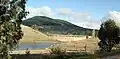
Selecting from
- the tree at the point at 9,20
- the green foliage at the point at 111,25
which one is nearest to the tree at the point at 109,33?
the green foliage at the point at 111,25

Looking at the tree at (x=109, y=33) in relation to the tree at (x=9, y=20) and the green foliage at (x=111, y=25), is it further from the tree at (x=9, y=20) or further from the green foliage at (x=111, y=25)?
the tree at (x=9, y=20)

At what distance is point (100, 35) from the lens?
188 ft

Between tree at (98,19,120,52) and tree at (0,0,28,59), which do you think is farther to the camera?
tree at (98,19,120,52)

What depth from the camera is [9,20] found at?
23969 millimetres

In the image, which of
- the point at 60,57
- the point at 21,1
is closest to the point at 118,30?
the point at 60,57

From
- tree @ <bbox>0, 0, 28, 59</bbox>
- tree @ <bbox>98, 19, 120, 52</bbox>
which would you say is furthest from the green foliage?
tree @ <bbox>0, 0, 28, 59</bbox>

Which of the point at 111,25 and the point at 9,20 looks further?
the point at 111,25

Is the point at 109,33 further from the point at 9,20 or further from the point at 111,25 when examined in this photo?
the point at 9,20

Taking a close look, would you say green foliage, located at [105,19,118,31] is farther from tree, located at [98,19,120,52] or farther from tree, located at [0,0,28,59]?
tree, located at [0,0,28,59]

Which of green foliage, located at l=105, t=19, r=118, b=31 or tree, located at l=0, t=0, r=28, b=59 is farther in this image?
green foliage, located at l=105, t=19, r=118, b=31

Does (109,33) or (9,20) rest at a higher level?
(9,20)

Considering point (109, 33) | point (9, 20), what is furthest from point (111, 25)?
point (9, 20)

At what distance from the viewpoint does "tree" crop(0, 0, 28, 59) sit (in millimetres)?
23423

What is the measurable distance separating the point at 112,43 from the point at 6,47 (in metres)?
34.7
